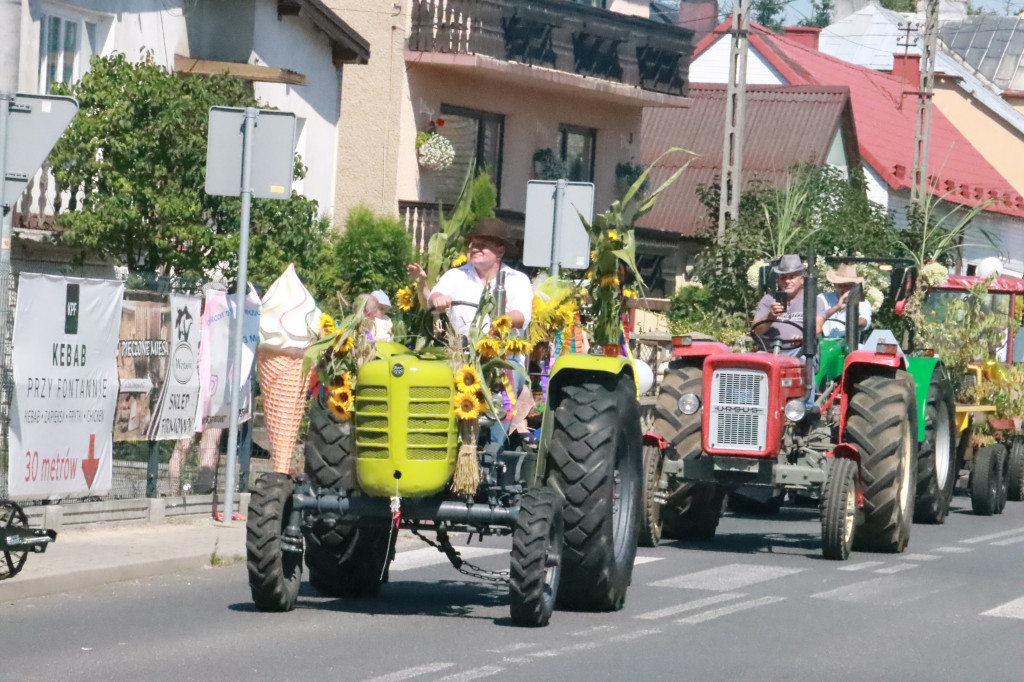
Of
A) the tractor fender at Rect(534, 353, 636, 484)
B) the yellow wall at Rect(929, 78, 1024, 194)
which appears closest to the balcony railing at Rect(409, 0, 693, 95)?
the tractor fender at Rect(534, 353, 636, 484)

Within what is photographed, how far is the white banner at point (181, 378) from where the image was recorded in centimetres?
1433

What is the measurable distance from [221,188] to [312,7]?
34.9ft

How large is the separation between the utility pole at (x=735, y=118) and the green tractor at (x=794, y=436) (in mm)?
11415

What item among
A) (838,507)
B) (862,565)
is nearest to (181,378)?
(838,507)

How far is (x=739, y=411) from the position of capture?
13.8m

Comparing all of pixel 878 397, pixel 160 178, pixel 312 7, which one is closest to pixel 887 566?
pixel 878 397

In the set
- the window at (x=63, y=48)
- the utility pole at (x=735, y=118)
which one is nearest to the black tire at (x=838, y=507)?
the window at (x=63, y=48)

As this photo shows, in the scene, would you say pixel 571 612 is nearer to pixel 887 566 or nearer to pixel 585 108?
pixel 887 566

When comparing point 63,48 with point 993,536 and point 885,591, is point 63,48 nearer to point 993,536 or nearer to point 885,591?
point 993,536

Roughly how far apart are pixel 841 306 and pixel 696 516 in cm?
225

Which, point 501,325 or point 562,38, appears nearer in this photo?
point 501,325

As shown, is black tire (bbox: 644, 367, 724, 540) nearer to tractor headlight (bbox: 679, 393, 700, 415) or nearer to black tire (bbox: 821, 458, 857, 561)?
tractor headlight (bbox: 679, 393, 700, 415)

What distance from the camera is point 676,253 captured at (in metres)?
37.2

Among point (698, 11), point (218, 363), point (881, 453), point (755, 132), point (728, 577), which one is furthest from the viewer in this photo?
point (698, 11)
